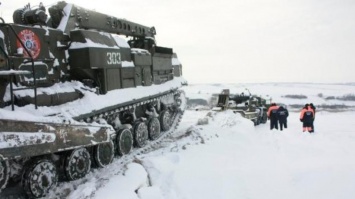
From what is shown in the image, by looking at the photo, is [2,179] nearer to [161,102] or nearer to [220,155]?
[220,155]

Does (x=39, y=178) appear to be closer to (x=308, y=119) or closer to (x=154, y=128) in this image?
(x=154, y=128)

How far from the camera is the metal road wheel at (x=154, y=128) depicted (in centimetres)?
1327

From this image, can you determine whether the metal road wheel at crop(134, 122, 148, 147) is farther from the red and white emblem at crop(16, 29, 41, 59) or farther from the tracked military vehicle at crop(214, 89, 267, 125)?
the tracked military vehicle at crop(214, 89, 267, 125)

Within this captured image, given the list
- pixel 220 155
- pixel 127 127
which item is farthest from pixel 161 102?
pixel 220 155

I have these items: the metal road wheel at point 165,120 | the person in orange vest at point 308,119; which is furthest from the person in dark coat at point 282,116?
the metal road wheel at point 165,120

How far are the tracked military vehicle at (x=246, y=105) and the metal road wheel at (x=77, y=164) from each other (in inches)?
521

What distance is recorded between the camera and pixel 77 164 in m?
8.44

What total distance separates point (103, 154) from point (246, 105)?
13663 millimetres

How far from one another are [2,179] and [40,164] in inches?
29.0

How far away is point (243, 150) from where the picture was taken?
11.3 meters

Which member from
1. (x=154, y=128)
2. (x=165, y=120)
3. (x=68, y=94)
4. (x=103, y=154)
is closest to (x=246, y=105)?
(x=165, y=120)

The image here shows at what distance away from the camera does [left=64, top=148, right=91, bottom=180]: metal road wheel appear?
26.8 ft

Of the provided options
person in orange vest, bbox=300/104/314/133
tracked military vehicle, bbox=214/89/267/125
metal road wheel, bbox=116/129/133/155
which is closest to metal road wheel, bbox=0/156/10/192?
metal road wheel, bbox=116/129/133/155

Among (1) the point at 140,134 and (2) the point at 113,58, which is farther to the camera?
(1) the point at 140,134
